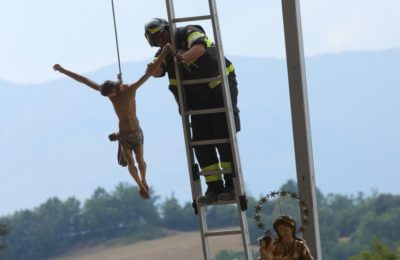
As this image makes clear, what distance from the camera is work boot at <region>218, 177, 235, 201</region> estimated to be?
772 centimetres

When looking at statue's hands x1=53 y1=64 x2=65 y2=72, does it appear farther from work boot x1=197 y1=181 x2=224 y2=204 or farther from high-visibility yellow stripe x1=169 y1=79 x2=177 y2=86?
work boot x1=197 y1=181 x2=224 y2=204

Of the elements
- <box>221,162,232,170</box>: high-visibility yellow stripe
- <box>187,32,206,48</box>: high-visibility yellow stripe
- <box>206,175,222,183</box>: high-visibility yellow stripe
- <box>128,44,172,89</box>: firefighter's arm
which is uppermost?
<box>187,32,206,48</box>: high-visibility yellow stripe

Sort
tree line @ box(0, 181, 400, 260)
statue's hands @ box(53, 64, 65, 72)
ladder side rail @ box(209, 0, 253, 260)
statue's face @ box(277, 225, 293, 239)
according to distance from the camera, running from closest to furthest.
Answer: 1. statue's face @ box(277, 225, 293, 239)
2. ladder side rail @ box(209, 0, 253, 260)
3. statue's hands @ box(53, 64, 65, 72)
4. tree line @ box(0, 181, 400, 260)

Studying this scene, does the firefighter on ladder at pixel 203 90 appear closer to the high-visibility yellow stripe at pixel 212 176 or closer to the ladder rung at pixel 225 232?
the high-visibility yellow stripe at pixel 212 176

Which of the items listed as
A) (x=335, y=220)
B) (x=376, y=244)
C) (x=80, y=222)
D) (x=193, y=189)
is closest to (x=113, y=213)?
(x=80, y=222)

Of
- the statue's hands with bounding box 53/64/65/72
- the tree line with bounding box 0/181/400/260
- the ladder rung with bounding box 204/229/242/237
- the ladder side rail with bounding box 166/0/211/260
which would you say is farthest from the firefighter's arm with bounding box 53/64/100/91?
the tree line with bounding box 0/181/400/260

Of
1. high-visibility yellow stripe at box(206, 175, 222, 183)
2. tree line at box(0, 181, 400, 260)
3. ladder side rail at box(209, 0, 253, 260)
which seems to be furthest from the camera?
tree line at box(0, 181, 400, 260)

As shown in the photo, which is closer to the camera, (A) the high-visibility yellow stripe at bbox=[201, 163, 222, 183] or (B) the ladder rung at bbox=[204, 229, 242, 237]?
(B) the ladder rung at bbox=[204, 229, 242, 237]

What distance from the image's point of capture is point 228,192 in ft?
25.4

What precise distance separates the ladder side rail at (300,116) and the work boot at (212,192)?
46 cm

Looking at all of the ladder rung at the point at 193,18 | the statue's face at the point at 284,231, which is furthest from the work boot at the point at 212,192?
the statue's face at the point at 284,231

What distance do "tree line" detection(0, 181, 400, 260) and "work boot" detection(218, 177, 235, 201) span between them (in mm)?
13679

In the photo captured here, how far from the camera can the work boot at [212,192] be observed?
7.76 m

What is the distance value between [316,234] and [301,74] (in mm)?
765
